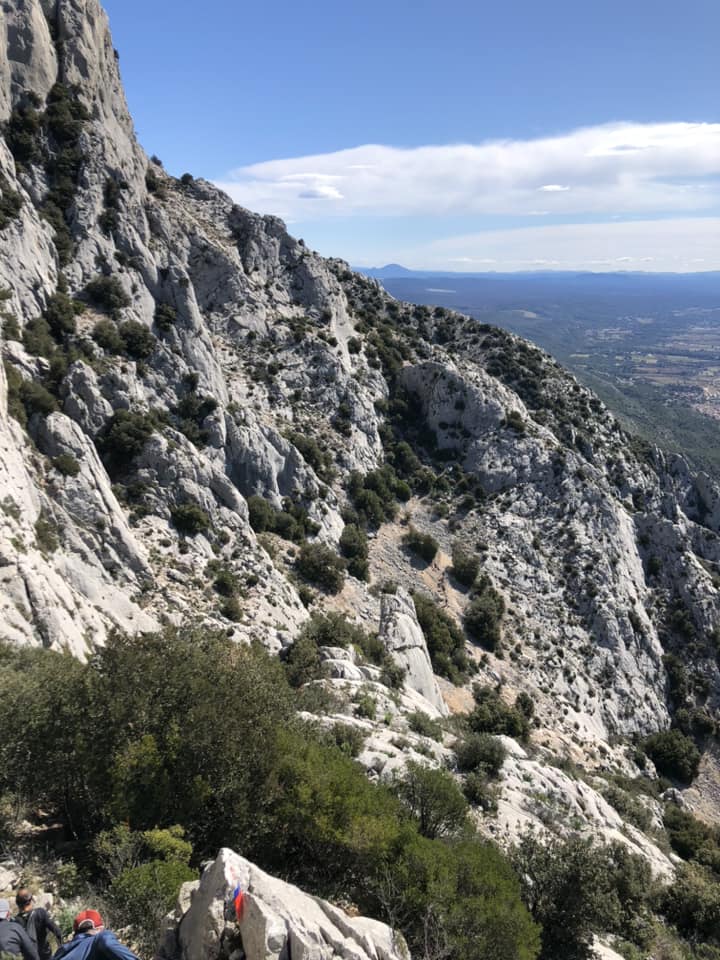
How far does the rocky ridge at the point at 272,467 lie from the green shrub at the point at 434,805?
298cm

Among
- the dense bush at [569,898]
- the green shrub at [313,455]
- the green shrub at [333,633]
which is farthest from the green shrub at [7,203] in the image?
the dense bush at [569,898]

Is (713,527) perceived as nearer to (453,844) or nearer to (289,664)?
(289,664)

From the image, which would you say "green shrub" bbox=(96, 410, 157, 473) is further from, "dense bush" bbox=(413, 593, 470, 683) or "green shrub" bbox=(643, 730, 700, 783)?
"green shrub" bbox=(643, 730, 700, 783)

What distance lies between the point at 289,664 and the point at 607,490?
143 feet

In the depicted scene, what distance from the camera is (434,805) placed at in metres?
15.0

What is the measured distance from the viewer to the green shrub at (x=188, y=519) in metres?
31.3

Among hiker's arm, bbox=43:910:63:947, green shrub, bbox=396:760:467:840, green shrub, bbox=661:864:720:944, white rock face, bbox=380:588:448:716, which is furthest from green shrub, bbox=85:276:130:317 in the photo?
green shrub, bbox=661:864:720:944

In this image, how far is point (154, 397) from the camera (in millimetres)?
38156

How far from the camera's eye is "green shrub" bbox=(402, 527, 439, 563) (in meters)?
47.5

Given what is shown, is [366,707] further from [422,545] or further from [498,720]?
[422,545]

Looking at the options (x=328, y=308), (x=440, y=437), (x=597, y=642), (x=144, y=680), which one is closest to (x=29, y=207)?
(x=328, y=308)

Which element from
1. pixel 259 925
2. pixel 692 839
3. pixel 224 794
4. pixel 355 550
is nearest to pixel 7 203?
pixel 355 550

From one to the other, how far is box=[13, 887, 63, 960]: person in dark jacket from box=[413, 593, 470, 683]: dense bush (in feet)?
108

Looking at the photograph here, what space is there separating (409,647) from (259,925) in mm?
28267
